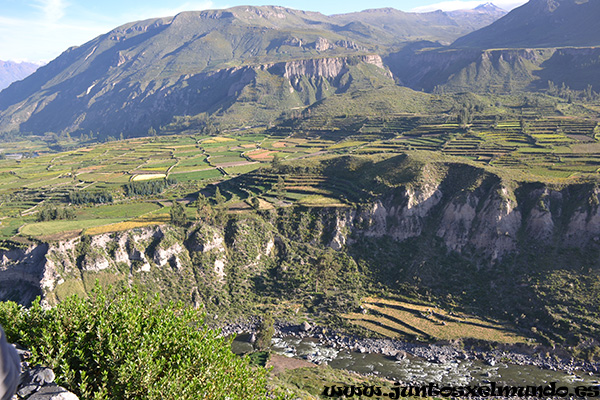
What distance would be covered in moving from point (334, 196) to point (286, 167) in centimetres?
2643

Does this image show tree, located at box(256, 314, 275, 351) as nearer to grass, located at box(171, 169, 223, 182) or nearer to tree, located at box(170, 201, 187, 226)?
tree, located at box(170, 201, 187, 226)

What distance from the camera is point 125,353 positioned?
85.1 ft

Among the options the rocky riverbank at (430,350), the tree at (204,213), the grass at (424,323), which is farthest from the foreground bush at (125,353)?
the tree at (204,213)

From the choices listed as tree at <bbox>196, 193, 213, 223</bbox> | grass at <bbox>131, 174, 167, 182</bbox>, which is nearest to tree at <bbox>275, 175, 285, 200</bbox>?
tree at <bbox>196, 193, 213, 223</bbox>

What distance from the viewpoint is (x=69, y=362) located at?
1035 inches

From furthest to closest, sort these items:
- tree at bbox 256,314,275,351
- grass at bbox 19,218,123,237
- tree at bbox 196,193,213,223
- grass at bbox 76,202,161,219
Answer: grass at bbox 76,202,161,219, tree at bbox 196,193,213,223, grass at bbox 19,218,123,237, tree at bbox 256,314,275,351

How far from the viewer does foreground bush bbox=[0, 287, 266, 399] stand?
25.1 metres

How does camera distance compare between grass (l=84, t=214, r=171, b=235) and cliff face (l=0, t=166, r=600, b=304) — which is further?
grass (l=84, t=214, r=171, b=235)

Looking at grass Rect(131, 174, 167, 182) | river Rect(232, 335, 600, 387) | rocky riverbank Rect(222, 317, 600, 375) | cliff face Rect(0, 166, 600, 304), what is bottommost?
river Rect(232, 335, 600, 387)

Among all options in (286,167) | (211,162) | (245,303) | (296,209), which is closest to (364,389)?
(245,303)

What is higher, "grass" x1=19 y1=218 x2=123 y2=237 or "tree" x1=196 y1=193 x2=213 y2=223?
"tree" x1=196 y1=193 x2=213 y2=223

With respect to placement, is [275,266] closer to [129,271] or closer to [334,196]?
[334,196]

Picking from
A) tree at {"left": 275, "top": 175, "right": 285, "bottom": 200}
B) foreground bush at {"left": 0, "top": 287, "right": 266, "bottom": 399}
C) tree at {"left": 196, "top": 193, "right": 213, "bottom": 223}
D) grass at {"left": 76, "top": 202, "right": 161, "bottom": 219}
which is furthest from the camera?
tree at {"left": 275, "top": 175, "right": 285, "bottom": 200}

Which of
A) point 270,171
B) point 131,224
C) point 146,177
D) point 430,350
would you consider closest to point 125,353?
point 430,350
